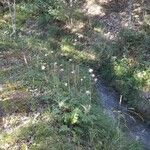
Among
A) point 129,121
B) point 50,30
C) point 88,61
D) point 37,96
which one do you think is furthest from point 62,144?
point 50,30

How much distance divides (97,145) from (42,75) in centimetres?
345

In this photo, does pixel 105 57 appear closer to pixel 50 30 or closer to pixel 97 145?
pixel 50 30

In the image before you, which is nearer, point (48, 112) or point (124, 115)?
point (48, 112)

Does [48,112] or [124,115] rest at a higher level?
[48,112]

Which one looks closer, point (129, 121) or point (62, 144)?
point (62, 144)

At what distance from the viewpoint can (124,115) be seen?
10.1 m

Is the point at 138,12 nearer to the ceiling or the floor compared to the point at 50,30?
nearer to the ceiling

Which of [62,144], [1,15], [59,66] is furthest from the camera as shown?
[1,15]

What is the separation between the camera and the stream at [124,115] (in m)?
9.40

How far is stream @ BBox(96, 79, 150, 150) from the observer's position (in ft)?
30.8

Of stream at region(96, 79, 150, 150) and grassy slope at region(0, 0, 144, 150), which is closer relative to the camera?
grassy slope at region(0, 0, 144, 150)

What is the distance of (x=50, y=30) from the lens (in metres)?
14.4

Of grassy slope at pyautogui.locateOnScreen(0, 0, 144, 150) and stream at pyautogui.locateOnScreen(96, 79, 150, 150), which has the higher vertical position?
grassy slope at pyautogui.locateOnScreen(0, 0, 144, 150)

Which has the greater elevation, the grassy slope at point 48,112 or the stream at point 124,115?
the grassy slope at point 48,112
